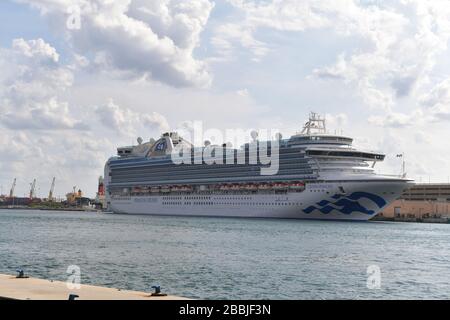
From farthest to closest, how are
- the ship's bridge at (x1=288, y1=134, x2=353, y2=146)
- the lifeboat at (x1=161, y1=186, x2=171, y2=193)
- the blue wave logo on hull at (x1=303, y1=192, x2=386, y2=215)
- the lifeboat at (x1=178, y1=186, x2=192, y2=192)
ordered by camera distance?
the lifeboat at (x1=161, y1=186, x2=171, y2=193), the lifeboat at (x1=178, y1=186, x2=192, y2=192), the ship's bridge at (x1=288, y1=134, x2=353, y2=146), the blue wave logo on hull at (x1=303, y1=192, x2=386, y2=215)

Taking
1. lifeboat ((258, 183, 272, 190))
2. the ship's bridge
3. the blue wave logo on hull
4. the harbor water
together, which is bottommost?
the harbor water

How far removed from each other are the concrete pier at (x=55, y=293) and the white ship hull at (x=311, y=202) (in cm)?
7537

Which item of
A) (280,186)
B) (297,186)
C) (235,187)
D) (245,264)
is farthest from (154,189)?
(245,264)

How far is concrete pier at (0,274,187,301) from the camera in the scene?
18531mm

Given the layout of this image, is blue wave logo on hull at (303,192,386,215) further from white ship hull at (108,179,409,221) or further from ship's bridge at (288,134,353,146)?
ship's bridge at (288,134,353,146)

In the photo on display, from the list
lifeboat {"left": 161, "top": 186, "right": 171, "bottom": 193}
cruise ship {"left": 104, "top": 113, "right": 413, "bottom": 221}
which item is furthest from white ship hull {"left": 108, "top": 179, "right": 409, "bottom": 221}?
lifeboat {"left": 161, "top": 186, "right": 171, "bottom": 193}

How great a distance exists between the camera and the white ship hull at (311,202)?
93.4 meters

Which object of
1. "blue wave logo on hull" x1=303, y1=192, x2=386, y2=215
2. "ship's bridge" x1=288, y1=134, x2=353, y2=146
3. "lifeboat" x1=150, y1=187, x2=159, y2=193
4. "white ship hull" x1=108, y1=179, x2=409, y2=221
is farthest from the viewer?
"lifeboat" x1=150, y1=187, x2=159, y2=193

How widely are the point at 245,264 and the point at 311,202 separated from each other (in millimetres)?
58133

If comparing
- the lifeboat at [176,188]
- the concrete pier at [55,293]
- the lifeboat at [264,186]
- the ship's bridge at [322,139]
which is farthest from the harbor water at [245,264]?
the lifeboat at [176,188]

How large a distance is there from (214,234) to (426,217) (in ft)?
298

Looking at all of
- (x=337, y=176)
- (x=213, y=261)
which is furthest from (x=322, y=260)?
(x=337, y=176)

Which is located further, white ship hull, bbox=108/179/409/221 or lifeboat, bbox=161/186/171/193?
lifeboat, bbox=161/186/171/193
